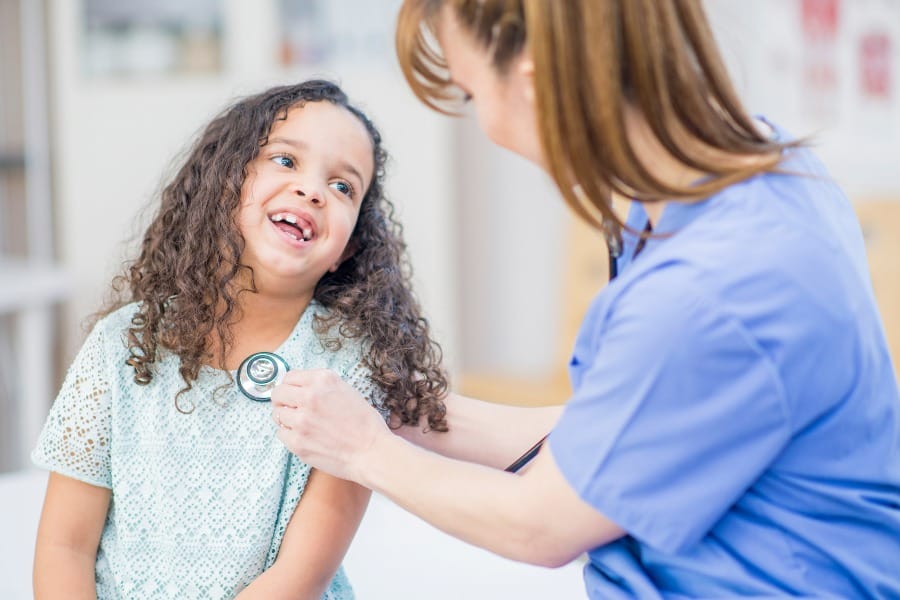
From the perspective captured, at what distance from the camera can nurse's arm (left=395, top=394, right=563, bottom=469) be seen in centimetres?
136

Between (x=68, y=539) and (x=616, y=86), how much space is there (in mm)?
817

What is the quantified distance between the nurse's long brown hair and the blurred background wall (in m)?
2.50

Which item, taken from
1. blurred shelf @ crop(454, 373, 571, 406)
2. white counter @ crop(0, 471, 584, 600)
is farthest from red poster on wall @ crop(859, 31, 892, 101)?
white counter @ crop(0, 471, 584, 600)

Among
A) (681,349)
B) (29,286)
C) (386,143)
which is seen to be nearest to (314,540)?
(681,349)

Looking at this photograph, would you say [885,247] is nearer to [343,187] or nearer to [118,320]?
[343,187]

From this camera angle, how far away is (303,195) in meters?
1.20

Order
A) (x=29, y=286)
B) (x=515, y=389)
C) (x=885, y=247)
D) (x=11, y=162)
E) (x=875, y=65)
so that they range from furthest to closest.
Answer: (x=11, y=162), (x=515, y=389), (x=875, y=65), (x=885, y=247), (x=29, y=286)

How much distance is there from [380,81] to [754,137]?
8.74 ft

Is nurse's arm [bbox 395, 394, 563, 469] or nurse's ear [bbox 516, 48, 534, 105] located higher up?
nurse's ear [bbox 516, 48, 534, 105]

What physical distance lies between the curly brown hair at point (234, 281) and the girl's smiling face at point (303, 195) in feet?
0.05

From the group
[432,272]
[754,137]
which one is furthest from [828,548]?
[432,272]

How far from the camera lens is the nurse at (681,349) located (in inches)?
33.6

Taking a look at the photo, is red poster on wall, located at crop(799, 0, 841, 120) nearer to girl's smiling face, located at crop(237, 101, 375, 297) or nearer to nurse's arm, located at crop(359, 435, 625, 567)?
girl's smiling face, located at crop(237, 101, 375, 297)

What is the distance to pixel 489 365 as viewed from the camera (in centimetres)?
403
